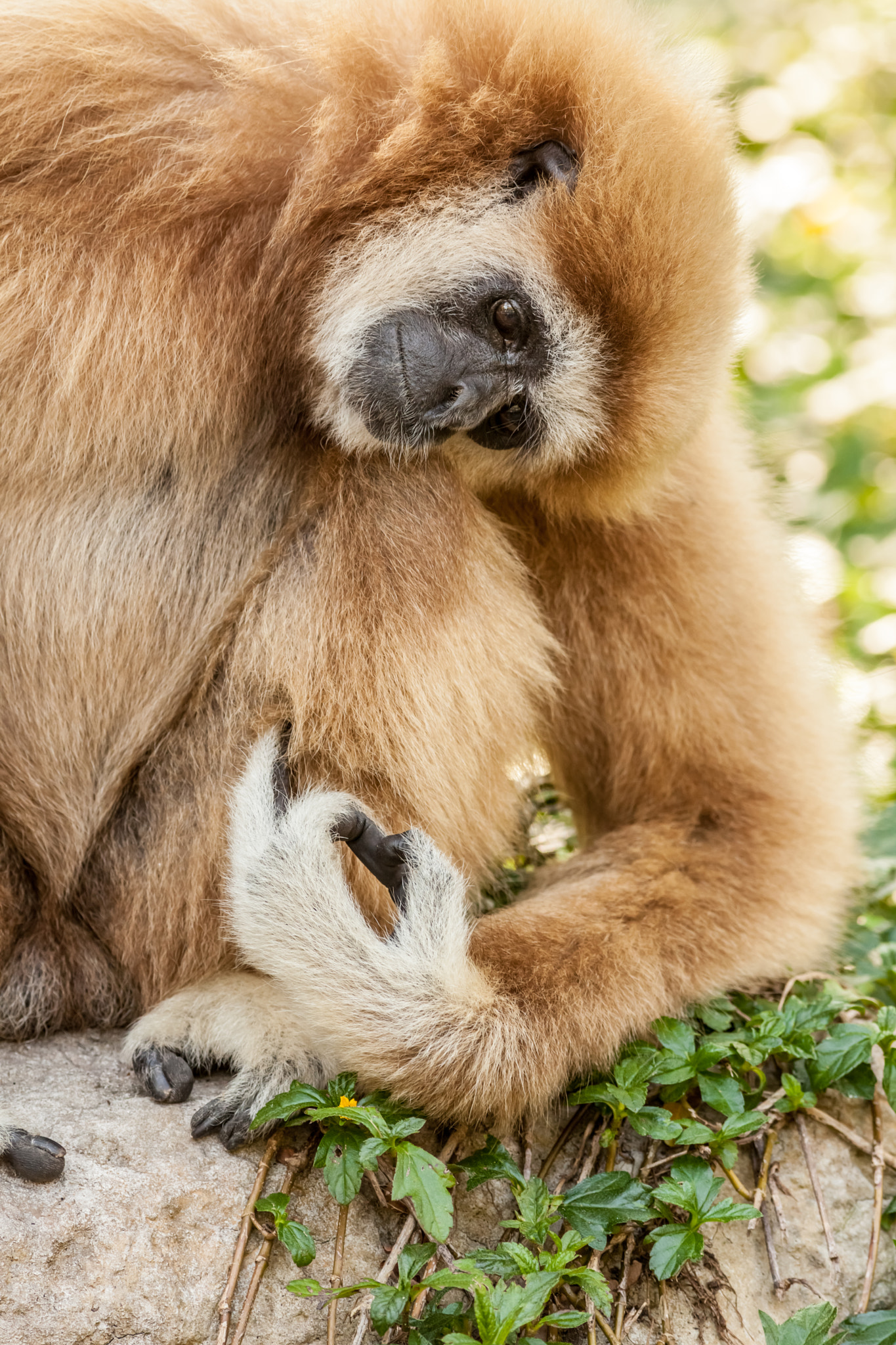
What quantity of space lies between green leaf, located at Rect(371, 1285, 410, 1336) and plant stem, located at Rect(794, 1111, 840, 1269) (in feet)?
4.03

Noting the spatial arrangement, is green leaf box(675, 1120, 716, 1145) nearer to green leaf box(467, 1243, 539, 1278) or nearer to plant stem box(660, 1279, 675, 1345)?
plant stem box(660, 1279, 675, 1345)

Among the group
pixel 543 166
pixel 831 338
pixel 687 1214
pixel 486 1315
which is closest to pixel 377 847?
pixel 486 1315

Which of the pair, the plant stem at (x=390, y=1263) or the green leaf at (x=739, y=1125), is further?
the green leaf at (x=739, y=1125)

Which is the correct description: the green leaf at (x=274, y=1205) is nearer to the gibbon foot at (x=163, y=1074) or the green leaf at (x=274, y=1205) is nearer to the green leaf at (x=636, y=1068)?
the gibbon foot at (x=163, y=1074)

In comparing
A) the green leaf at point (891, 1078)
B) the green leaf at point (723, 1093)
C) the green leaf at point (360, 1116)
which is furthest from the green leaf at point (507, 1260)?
the green leaf at point (891, 1078)

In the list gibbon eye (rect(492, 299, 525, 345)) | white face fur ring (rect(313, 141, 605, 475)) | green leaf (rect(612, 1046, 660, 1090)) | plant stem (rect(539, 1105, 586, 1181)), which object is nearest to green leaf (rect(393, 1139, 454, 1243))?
plant stem (rect(539, 1105, 586, 1181))

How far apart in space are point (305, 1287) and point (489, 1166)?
57cm

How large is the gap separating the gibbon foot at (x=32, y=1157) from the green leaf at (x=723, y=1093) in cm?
162

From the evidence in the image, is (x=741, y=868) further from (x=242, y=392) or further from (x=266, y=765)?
(x=242, y=392)

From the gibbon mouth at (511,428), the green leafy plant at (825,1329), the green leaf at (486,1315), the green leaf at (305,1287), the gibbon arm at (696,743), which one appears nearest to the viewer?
the green leaf at (486,1315)

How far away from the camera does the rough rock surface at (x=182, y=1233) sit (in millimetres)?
2766

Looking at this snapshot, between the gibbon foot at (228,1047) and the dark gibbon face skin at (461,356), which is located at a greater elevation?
the dark gibbon face skin at (461,356)

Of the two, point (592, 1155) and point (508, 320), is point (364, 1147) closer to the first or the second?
point (592, 1155)

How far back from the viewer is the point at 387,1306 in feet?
8.90
